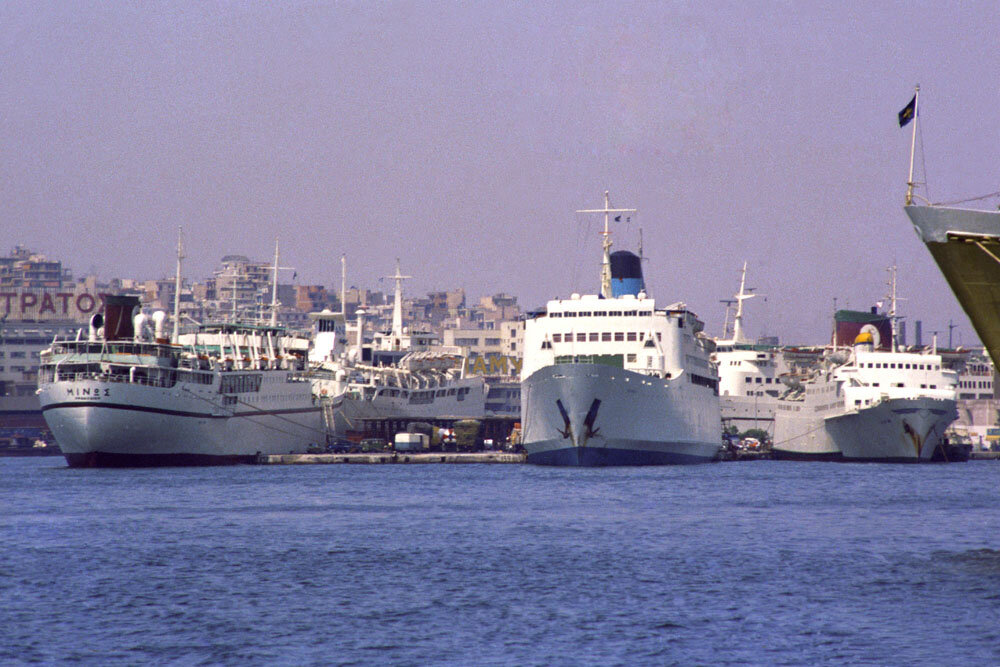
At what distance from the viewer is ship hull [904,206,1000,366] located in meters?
30.4

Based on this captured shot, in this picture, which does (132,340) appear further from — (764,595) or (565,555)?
(764,595)

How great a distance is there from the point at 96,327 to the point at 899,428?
5075 centimetres

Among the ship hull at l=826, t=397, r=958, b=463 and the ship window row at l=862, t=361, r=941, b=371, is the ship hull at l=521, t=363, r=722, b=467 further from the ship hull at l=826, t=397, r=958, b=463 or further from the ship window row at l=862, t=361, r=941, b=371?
the ship window row at l=862, t=361, r=941, b=371

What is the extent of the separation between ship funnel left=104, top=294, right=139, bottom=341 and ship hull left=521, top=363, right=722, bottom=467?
24.4 meters

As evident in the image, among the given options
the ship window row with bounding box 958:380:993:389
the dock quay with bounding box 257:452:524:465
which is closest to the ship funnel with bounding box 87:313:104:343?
the dock quay with bounding box 257:452:524:465

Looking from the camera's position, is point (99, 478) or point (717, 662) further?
point (99, 478)

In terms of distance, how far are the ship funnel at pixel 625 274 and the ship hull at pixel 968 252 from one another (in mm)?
61189

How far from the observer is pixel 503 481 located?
6881 cm

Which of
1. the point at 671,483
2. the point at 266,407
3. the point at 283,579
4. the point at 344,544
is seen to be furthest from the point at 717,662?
the point at 266,407

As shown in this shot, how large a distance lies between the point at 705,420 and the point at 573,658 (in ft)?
209

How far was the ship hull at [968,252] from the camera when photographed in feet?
99.8

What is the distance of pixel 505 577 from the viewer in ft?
112

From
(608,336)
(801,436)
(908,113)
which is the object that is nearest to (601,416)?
(608,336)

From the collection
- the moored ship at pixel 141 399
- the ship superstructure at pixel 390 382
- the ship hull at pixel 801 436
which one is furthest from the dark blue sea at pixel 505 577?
the ship superstructure at pixel 390 382
